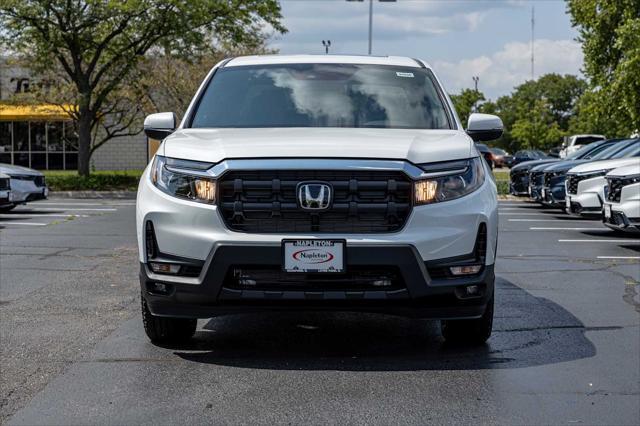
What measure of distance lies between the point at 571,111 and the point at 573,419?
4768 inches

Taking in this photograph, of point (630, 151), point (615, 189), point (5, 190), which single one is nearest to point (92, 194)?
point (5, 190)

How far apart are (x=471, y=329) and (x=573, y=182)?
11328 mm

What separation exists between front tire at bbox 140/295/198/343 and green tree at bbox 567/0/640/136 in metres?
25.3

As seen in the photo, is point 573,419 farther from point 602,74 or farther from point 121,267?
point 602,74

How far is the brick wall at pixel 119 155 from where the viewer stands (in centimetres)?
5091

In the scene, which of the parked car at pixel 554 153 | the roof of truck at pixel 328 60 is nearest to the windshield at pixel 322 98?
the roof of truck at pixel 328 60

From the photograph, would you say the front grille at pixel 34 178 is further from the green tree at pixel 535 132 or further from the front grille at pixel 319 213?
the green tree at pixel 535 132

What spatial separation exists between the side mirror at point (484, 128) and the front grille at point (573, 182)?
34.0 feet

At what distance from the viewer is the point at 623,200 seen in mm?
12727

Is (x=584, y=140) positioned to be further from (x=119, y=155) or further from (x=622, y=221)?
(x=622, y=221)

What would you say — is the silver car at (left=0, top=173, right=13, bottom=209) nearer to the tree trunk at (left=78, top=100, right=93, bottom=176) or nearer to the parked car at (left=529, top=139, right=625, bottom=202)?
the parked car at (left=529, top=139, right=625, bottom=202)

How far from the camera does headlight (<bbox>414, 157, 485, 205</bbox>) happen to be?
5.46m

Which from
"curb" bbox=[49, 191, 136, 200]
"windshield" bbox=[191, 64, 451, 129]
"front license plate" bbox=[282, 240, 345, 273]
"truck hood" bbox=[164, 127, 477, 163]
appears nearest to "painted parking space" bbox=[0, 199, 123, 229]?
"curb" bbox=[49, 191, 136, 200]

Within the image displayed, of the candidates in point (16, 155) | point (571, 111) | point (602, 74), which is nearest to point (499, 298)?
point (602, 74)
